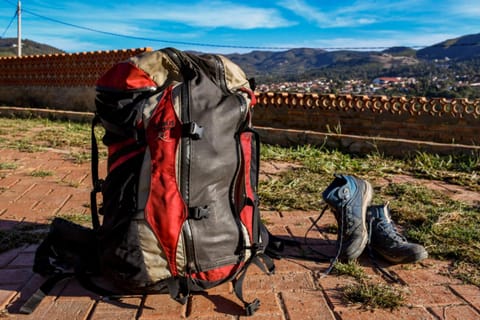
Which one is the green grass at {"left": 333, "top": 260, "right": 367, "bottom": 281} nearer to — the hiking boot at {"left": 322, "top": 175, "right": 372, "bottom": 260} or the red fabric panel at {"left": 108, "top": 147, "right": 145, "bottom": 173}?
the hiking boot at {"left": 322, "top": 175, "right": 372, "bottom": 260}

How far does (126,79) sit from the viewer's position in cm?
195

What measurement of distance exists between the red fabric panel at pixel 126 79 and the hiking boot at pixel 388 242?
1441 millimetres

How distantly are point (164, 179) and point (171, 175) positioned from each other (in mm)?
33

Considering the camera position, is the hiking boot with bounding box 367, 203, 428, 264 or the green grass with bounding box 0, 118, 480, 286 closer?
the hiking boot with bounding box 367, 203, 428, 264

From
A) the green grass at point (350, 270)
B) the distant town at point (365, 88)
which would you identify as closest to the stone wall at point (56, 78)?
the distant town at point (365, 88)

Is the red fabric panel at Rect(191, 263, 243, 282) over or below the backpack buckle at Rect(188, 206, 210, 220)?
below

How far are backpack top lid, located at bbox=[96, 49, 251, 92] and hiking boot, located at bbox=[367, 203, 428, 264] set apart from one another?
3.73 feet

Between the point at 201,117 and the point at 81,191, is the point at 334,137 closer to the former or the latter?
the point at 81,191

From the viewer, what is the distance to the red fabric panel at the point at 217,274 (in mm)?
2002

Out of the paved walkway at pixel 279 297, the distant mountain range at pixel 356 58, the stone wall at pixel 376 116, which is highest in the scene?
the distant mountain range at pixel 356 58

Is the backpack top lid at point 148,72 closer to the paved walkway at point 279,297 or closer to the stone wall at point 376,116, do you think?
the paved walkway at point 279,297

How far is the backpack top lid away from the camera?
196 centimetres

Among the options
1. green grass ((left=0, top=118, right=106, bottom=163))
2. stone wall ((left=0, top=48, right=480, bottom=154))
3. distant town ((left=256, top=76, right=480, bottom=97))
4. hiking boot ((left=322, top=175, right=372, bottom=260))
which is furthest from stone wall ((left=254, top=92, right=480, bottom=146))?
hiking boot ((left=322, top=175, right=372, bottom=260))

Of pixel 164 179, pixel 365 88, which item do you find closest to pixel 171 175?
pixel 164 179
